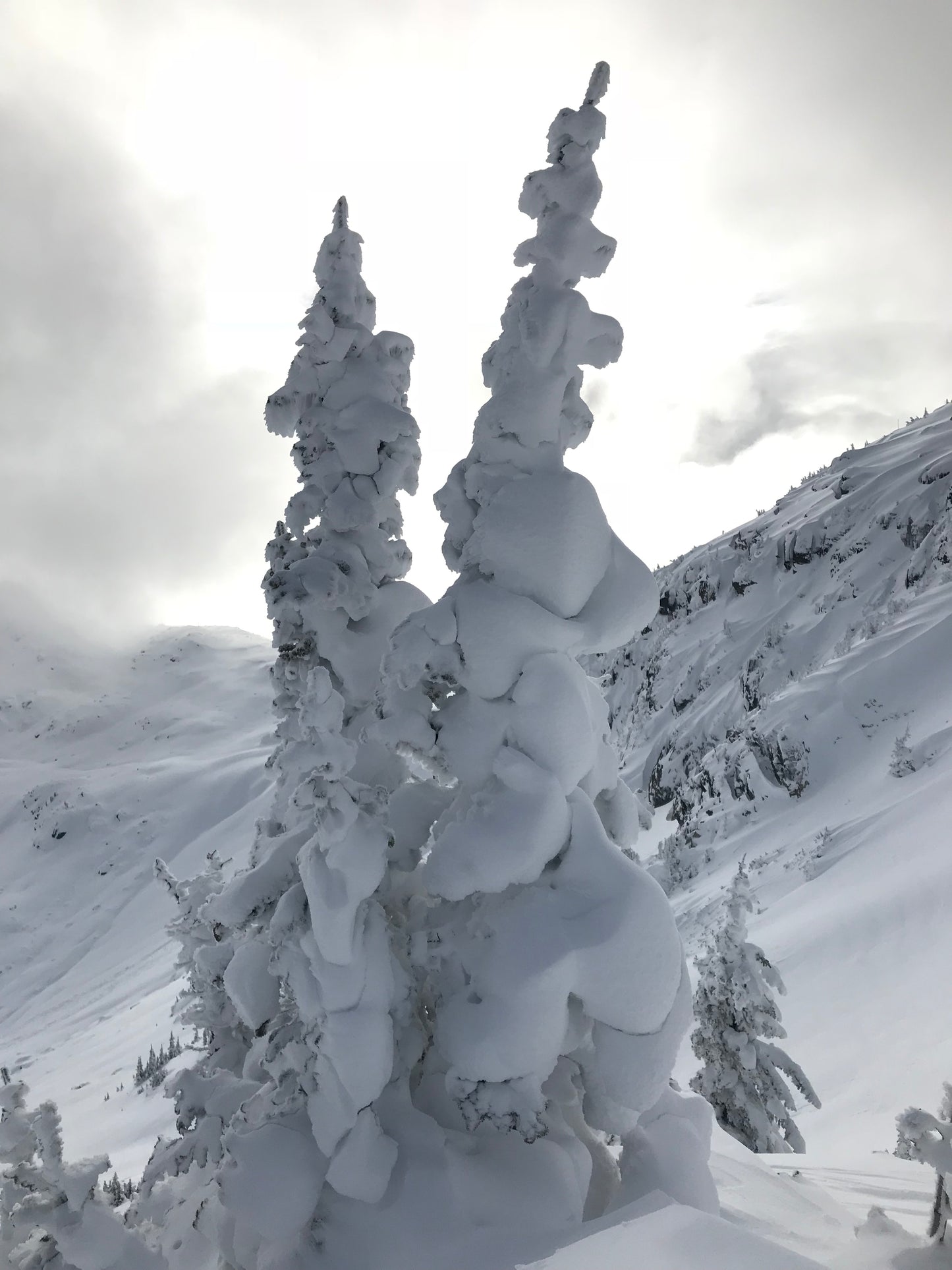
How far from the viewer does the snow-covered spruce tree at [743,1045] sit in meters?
10.8

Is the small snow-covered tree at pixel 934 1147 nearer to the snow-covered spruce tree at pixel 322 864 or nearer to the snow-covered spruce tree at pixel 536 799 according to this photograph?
the snow-covered spruce tree at pixel 536 799

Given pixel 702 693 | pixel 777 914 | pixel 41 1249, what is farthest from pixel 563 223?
pixel 702 693

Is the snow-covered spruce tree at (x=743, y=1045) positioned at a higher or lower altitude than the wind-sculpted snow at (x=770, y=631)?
lower

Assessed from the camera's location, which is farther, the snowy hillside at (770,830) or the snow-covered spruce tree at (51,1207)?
the snowy hillside at (770,830)

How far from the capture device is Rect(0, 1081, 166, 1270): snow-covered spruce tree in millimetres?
4020

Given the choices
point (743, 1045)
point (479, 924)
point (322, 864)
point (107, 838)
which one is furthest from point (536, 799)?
point (107, 838)

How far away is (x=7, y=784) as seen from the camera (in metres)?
75.0

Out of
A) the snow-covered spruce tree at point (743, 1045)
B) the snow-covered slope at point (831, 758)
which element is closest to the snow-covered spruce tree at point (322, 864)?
the snow-covered slope at point (831, 758)

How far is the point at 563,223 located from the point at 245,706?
98.5 metres

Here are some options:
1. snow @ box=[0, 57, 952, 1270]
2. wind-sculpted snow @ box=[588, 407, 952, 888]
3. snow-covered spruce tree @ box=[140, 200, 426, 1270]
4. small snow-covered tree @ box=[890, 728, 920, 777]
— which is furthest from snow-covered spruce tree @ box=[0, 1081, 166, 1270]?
wind-sculpted snow @ box=[588, 407, 952, 888]

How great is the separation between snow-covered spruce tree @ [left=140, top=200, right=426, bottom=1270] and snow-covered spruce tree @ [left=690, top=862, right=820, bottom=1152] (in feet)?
24.8

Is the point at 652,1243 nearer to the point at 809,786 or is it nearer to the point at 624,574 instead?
the point at 624,574

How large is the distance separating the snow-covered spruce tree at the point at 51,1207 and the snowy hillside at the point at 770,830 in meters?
2.47

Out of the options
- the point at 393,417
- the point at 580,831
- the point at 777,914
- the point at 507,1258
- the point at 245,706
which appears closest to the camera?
the point at 507,1258
